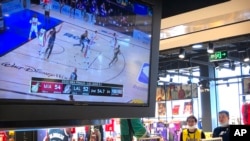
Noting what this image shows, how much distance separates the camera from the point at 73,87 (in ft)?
4.94

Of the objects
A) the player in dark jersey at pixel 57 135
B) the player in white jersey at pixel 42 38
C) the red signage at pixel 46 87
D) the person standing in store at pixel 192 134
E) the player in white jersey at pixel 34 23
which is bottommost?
the person standing in store at pixel 192 134

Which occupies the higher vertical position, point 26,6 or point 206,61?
point 206,61

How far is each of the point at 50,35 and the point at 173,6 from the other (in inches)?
48.6

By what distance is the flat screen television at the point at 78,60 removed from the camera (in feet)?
4.26

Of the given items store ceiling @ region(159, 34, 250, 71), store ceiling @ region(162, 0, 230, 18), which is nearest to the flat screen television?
store ceiling @ region(162, 0, 230, 18)

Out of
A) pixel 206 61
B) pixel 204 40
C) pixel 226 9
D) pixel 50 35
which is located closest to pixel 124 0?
pixel 50 35

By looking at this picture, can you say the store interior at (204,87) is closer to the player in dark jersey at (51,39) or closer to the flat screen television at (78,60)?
the flat screen television at (78,60)

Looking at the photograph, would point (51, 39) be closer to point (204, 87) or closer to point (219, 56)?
point (219, 56)

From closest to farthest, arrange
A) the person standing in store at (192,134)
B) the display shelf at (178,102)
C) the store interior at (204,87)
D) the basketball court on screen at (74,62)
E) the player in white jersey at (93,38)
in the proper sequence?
1. the basketball court on screen at (74,62)
2. the player in white jersey at (93,38)
3. the person standing in store at (192,134)
4. the store interior at (204,87)
5. the display shelf at (178,102)

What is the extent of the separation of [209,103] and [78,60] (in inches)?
589

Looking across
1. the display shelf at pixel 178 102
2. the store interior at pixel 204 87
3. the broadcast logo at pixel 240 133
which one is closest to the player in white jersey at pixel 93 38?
the broadcast logo at pixel 240 133

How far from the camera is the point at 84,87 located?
1.56 metres

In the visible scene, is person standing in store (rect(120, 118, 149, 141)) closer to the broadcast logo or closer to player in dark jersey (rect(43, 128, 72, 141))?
player in dark jersey (rect(43, 128, 72, 141))

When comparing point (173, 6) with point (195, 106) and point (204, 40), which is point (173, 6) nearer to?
point (204, 40)
